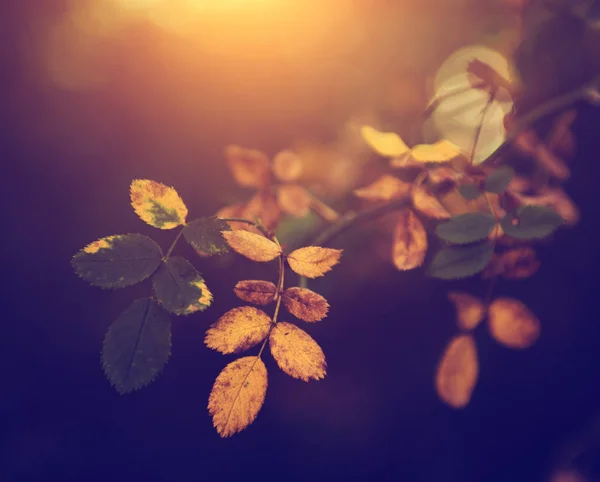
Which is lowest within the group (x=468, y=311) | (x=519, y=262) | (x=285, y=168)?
(x=468, y=311)

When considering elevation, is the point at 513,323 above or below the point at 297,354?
below

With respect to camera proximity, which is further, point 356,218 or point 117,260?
point 356,218

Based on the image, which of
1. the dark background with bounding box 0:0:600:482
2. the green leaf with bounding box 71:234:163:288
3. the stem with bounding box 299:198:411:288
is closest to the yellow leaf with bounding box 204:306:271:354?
the green leaf with bounding box 71:234:163:288

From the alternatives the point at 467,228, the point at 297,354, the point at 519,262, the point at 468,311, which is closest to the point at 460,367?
the point at 468,311

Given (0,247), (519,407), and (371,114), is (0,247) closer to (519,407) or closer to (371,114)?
(371,114)

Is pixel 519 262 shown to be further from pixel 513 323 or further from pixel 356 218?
pixel 356 218

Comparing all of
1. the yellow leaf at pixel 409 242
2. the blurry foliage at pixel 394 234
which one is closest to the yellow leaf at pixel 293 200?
the blurry foliage at pixel 394 234

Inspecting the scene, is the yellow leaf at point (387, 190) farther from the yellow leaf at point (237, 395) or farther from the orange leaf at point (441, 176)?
the yellow leaf at point (237, 395)
